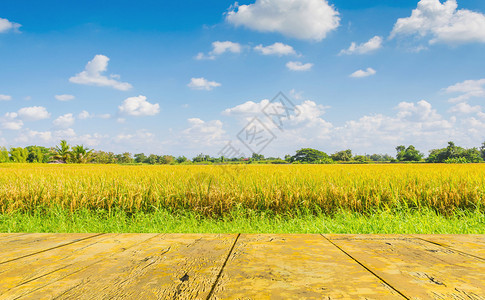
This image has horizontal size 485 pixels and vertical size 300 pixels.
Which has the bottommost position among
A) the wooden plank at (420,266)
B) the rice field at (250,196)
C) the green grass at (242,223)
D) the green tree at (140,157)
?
the green grass at (242,223)

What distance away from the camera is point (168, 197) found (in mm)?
4750

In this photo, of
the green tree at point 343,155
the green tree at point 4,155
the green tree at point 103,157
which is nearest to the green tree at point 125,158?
the green tree at point 103,157

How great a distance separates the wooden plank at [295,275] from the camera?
36.5 inches

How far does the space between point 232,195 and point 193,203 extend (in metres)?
0.72

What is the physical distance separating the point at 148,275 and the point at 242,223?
10.1ft

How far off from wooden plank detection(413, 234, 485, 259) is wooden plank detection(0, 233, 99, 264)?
2341mm

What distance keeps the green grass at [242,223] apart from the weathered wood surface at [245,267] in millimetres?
1831

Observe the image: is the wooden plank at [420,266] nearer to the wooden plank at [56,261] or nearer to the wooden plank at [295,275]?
the wooden plank at [295,275]

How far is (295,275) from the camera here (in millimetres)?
1091

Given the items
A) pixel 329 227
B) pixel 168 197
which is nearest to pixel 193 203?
pixel 168 197

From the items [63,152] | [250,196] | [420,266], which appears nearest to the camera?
[420,266]

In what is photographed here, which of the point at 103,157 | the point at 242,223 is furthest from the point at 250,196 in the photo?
the point at 103,157

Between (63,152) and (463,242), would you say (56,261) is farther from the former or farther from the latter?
(63,152)

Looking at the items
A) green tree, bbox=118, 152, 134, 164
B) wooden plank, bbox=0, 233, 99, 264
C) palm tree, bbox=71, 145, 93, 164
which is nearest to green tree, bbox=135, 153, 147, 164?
green tree, bbox=118, 152, 134, 164
